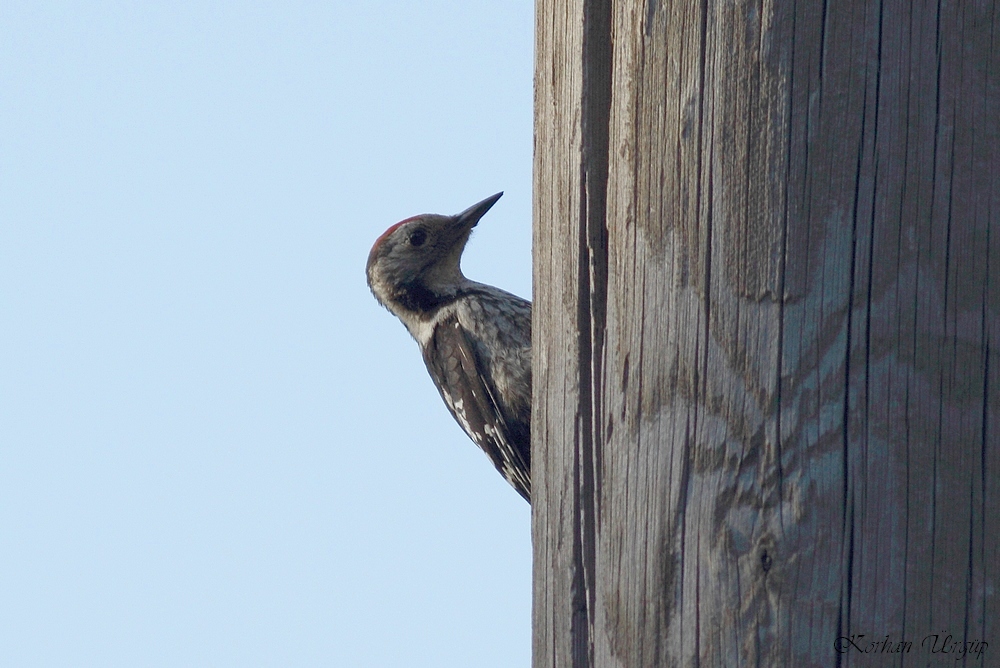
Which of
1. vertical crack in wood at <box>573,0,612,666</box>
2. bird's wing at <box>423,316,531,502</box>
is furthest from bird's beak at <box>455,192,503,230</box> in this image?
vertical crack in wood at <box>573,0,612,666</box>

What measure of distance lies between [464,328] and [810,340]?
3670mm

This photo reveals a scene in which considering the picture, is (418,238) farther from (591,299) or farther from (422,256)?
(591,299)

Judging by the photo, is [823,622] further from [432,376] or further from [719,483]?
[432,376]

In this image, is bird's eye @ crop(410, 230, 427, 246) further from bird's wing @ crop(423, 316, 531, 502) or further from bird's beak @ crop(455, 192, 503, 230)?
bird's wing @ crop(423, 316, 531, 502)

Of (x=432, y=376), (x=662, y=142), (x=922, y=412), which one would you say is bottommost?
(x=432, y=376)

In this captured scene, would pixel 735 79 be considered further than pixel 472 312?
No

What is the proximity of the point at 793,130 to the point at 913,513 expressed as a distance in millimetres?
600

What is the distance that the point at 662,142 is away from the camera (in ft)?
6.38

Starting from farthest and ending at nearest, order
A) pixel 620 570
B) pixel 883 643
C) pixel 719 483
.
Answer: pixel 620 570
pixel 719 483
pixel 883 643

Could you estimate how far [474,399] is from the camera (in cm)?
536

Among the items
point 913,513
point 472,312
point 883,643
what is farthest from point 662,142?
point 472,312

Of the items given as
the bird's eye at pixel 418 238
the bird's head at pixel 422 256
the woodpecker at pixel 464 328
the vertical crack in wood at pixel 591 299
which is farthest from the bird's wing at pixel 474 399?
the vertical crack in wood at pixel 591 299

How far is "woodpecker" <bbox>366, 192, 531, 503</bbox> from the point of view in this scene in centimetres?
529

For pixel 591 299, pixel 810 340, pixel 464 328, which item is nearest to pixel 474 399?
pixel 464 328
